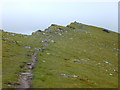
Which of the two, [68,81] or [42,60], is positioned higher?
[42,60]

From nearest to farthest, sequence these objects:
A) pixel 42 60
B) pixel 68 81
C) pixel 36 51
A: pixel 68 81
pixel 42 60
pixel 36 51

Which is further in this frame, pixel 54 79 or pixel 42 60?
pixel 42 60

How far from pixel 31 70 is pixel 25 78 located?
5.69 meters

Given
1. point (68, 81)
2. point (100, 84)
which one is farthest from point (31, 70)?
point (100, 84)

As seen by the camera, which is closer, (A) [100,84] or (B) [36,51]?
(A) [100,84]

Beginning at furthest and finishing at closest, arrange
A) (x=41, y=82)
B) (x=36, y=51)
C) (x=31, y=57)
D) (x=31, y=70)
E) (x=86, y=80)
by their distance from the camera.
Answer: (x=36, y=51), (x=31, y=57), (x=31, y=70), (x=86, y=80), (x=41, y=82)

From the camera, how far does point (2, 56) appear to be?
50.0m

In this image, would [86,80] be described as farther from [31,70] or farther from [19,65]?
[19,65]

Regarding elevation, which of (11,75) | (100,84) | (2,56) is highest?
(2,56)

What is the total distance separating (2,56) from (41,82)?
21935 mm

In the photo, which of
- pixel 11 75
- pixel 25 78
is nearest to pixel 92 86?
pixel 25 78

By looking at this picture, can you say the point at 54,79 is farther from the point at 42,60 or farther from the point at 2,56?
the point at 2,56

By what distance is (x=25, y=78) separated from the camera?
115 ft

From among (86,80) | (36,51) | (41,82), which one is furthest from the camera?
(36,51)
